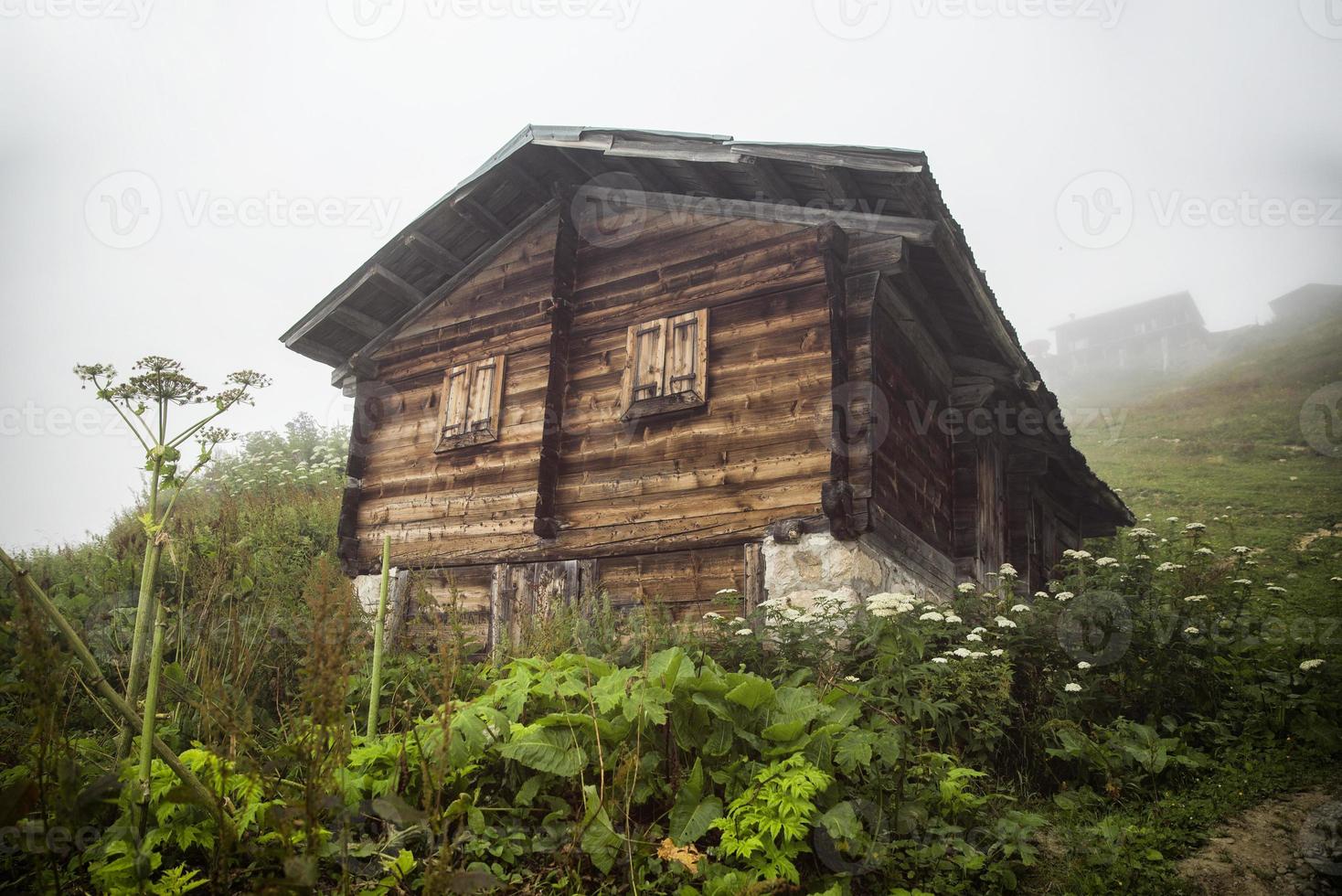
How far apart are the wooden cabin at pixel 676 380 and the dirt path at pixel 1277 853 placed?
3317 millimetres

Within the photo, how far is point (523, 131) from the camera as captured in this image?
30.8ft

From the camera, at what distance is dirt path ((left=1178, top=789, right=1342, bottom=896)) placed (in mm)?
3707

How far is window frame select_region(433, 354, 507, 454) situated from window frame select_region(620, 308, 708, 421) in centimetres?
180

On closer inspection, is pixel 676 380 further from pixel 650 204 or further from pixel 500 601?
pixel 500 601

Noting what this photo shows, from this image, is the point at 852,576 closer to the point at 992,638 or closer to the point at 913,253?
the point at 992,638

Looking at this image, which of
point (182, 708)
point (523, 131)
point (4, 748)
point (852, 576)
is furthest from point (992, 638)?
point (523, 131)

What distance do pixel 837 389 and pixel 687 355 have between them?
1765 mm

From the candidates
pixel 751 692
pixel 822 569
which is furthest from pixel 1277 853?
pixel 822 569

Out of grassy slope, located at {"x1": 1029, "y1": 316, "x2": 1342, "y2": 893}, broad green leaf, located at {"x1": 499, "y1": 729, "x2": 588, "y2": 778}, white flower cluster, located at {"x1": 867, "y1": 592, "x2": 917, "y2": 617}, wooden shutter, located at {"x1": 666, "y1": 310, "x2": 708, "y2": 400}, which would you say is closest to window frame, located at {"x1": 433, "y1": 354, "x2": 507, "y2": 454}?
wooden shutter, located at {"x1": 666, "y1": 310, "x2": 708, "y2": 400}

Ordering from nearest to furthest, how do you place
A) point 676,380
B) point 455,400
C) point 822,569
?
point 822,569
point 676,380
point 455,400

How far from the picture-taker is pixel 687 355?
889 cm

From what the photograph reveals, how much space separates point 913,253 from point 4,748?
8.25 metres

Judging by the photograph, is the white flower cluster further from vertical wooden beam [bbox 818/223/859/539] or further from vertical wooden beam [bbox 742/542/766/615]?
vertical wooden beam [bbox 742/542/766/615]

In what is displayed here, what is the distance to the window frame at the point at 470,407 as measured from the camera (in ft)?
33.0
